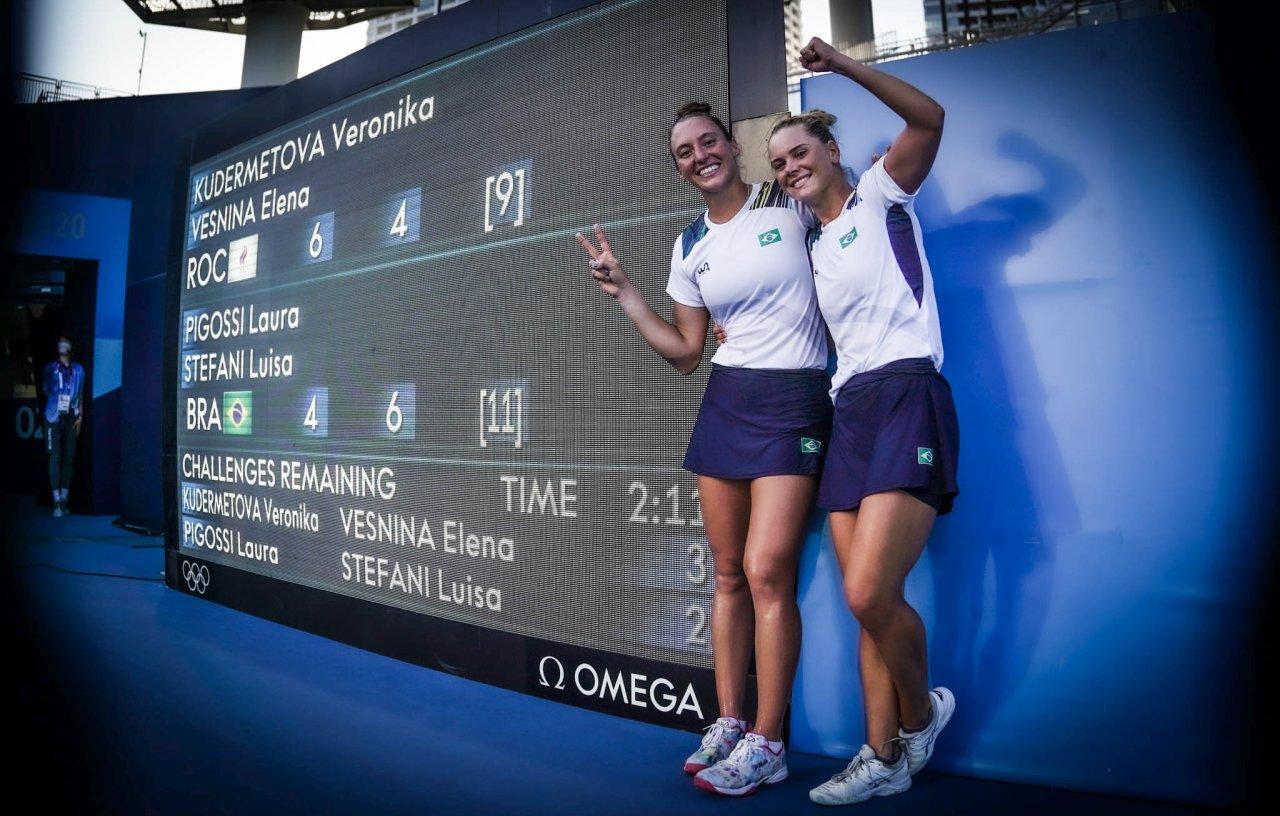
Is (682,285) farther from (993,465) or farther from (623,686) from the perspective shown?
(623,686)

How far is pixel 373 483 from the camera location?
107 inches

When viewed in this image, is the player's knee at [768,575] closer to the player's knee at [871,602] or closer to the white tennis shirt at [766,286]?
the player's knee at [871,602]

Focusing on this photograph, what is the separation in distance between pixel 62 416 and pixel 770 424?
6.77 m

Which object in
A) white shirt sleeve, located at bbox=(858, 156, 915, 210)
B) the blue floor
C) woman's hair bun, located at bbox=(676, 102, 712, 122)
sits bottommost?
the blue floor

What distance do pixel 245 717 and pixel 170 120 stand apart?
6435mm

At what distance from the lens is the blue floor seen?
5.36 ft

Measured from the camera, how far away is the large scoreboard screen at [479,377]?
6.85 ft

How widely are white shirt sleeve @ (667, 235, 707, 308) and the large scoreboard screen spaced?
0.14 metres

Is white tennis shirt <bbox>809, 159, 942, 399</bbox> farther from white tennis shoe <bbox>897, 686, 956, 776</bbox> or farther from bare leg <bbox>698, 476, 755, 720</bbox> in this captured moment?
white tennis shoe <bbox>897, 686, 956, 776</bbox>

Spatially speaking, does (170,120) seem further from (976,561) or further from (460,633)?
(976,561)

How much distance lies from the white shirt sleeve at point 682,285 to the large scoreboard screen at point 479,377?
0.14 m

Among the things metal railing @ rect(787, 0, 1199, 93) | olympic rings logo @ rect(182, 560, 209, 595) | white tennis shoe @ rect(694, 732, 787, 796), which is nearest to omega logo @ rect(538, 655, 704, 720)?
white tennis shoe @ rect(694, 732, 787, 796)

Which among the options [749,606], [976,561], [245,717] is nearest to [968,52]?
[976,561]

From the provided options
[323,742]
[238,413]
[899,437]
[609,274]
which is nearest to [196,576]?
[238,413]
